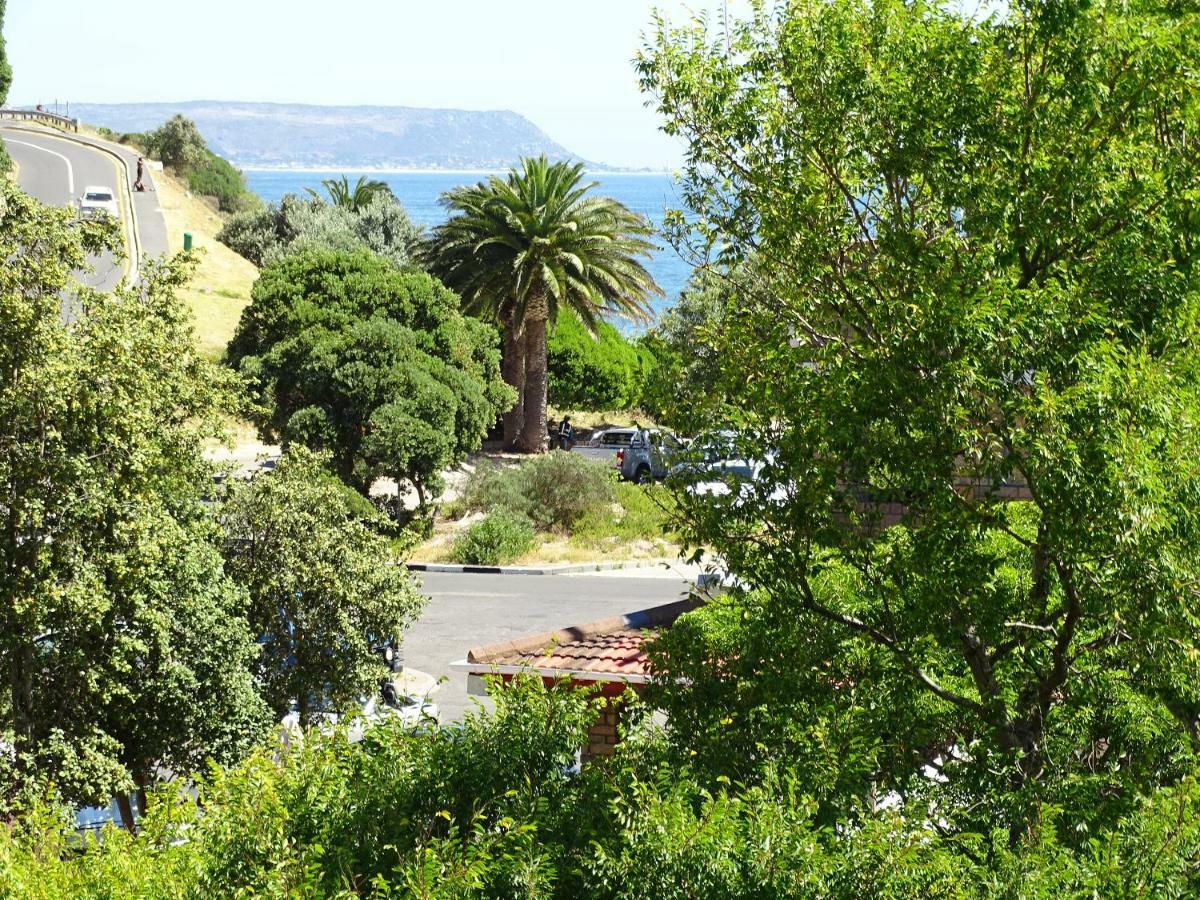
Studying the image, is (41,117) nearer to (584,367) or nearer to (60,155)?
(60,155)

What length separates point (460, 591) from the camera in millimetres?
28266

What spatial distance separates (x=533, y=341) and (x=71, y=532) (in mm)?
29775

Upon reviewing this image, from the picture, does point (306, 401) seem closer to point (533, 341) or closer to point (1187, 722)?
point (533, 341)

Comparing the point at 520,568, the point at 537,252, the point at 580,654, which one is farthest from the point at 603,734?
the point at 537,252

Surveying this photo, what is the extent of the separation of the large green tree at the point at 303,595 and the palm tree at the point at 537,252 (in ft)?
73.5

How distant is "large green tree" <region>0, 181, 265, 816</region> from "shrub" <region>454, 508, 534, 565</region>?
679 inches

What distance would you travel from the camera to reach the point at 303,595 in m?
15.6

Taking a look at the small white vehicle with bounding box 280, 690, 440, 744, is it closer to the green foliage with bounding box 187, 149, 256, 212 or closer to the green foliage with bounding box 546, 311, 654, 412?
the green foliage with bounding box 546, 311, 654, 412

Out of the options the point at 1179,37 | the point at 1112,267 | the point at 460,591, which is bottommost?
the point at 460,591

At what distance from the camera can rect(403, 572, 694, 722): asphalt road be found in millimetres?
23328

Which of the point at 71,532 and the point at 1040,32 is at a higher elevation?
the point at 1040,32

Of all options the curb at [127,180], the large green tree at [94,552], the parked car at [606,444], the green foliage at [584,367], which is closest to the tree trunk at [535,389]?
the parked car at [606,444]

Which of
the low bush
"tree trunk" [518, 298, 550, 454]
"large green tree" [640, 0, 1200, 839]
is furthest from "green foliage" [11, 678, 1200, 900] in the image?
"tree trunk" [518, 298, 550, 454]

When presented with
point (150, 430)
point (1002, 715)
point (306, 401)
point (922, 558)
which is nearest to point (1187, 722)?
point (1002, 715)
